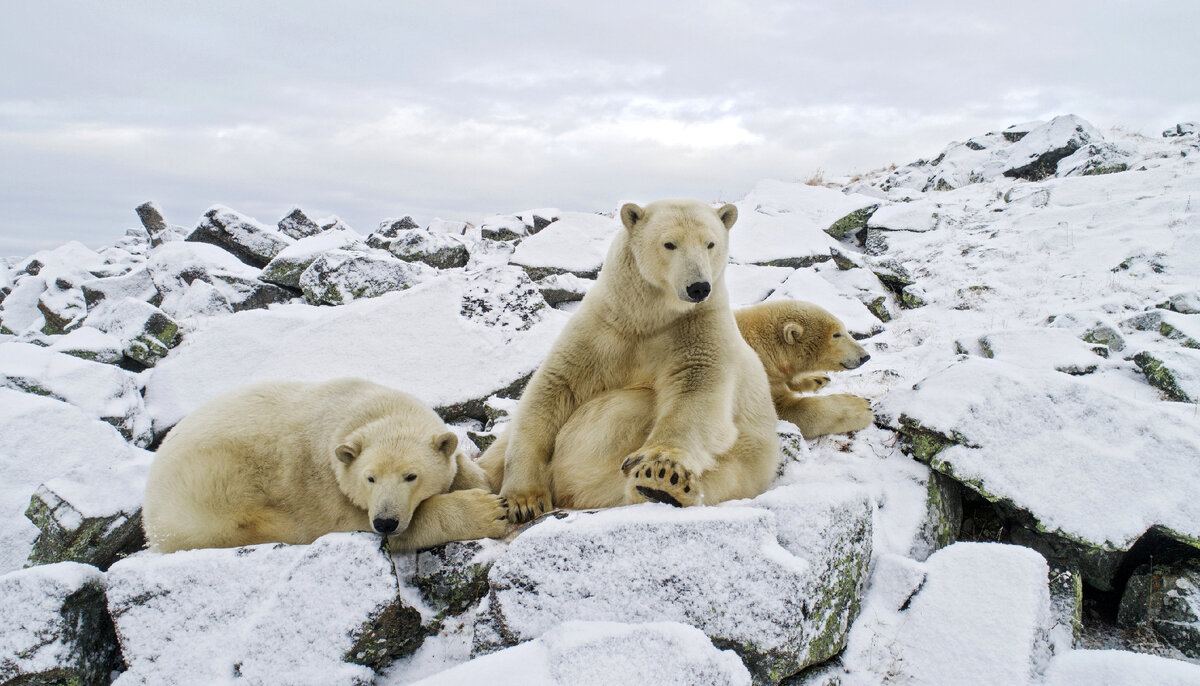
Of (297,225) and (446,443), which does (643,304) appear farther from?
(297,225)

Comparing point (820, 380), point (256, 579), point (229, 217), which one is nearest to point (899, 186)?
point (820, 380)

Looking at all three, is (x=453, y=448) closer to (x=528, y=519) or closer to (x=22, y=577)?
(x=528, y=519)

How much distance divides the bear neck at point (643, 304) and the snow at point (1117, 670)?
7.23 feet

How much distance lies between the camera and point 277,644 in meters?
2.80

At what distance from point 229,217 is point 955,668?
13.3 meters

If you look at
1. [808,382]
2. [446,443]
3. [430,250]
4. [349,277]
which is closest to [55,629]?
[446,443]

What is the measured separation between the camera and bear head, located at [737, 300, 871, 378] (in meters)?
5.21

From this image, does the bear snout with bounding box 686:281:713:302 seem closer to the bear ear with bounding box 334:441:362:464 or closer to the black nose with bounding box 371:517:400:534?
the black nose with bounding box 371:517:400:534

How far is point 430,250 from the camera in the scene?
40.6 feet

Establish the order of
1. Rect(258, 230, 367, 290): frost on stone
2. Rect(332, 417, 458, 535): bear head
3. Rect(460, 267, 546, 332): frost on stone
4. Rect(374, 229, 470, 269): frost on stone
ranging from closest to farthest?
Rect(332, 417, 458, 535): bear head, Rect(460, 267, 546, 332): frost on stone, Rect(258, 230, 367, 290): frost on stone, Rect(374, 229, 470, 269): frost on stone

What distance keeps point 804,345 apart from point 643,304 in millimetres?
2200

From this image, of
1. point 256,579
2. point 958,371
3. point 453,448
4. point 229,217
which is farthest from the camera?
point 229,217

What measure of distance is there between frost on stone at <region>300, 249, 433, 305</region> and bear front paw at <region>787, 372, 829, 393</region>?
247 inches

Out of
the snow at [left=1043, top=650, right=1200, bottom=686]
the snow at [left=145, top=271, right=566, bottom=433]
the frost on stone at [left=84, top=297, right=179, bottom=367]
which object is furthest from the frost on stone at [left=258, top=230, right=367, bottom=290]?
the snow at [left=1043, top=650, right=1200, bottom=686]
